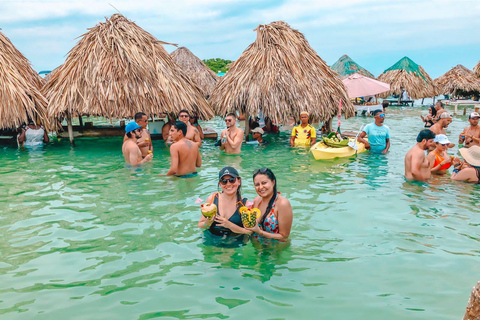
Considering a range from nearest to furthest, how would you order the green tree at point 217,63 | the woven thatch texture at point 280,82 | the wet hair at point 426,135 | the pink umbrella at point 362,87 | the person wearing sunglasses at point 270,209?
the person wearing sunglasses at point 270,209, the wet hair at point 426,135, the woven thatch texture at point 280,82, the pink umbrella at point 362,87, the green tree at point 217,63

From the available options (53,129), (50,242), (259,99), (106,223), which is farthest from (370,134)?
(53,129)

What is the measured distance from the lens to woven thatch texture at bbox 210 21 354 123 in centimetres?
1150

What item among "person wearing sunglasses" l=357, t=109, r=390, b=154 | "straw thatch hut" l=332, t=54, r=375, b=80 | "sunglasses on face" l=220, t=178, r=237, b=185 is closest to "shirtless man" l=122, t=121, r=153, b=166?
"sunglasses on face" l=220, t=178, r=237, b=185

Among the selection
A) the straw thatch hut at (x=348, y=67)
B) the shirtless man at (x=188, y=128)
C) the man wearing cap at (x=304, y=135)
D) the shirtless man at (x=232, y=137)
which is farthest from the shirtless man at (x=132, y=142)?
the straw thatch hut at (x=348, y=67)

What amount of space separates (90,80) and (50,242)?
6.84m

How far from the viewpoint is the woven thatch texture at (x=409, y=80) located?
30672 millimetres

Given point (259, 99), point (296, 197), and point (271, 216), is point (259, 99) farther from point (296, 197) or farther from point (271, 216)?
point (271, 216)

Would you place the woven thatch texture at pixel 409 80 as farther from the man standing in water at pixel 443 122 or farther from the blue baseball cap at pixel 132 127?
the blue baseball cap at pixel 132 127

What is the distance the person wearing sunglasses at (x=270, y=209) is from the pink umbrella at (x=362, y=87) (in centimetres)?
1367

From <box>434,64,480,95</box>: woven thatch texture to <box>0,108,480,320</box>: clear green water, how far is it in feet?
97.0

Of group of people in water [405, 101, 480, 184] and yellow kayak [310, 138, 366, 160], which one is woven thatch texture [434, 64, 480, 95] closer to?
yellow kayak [310, 138, 366, 160]

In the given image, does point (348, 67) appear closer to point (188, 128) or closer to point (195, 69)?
point (195, 69)

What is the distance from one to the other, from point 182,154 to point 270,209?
11.3 feet

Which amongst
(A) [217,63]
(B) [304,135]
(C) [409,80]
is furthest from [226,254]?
(A) [217,63]
